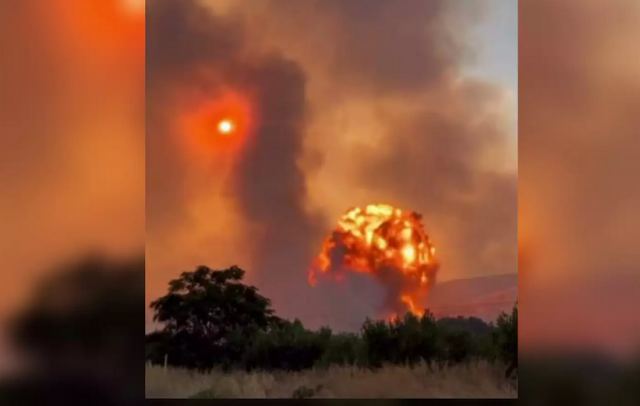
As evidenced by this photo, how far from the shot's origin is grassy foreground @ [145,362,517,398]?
384 cm

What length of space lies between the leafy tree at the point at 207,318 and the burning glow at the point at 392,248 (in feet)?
1.27

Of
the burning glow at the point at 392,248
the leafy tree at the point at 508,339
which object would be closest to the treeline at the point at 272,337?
the leafy tree at the point at 508,339

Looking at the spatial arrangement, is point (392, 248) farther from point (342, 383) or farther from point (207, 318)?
point (207, 318)

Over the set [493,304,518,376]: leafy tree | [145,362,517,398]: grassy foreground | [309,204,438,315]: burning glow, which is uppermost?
[309,204,438,315]: burning glow

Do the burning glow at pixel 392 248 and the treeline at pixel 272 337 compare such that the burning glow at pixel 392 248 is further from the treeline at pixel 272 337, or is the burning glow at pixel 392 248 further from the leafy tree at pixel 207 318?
the leafy tree at pixel 207 318

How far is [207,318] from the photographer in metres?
3.98

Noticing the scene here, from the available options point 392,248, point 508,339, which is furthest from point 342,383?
point 508,339

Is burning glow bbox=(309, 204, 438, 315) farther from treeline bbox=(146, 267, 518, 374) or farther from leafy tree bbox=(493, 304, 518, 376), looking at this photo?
leafy tree bbox=(493, 304, 518, 376)

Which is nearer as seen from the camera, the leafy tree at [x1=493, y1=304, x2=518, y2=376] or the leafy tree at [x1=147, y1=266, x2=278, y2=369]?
the leafy tree at [x1=493, y1=304, x2=518, y2=376]

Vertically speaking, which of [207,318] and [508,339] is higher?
[207,318]

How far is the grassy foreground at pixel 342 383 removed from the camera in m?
3.84

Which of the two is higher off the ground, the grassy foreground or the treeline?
the treeline

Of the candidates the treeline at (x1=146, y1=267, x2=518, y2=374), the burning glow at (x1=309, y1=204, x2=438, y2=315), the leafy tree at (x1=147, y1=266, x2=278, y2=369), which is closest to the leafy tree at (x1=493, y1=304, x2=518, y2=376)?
the treeline at (x1=146, y1=267, x2=518, y2=374)

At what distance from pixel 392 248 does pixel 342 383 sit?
0.75 meters
